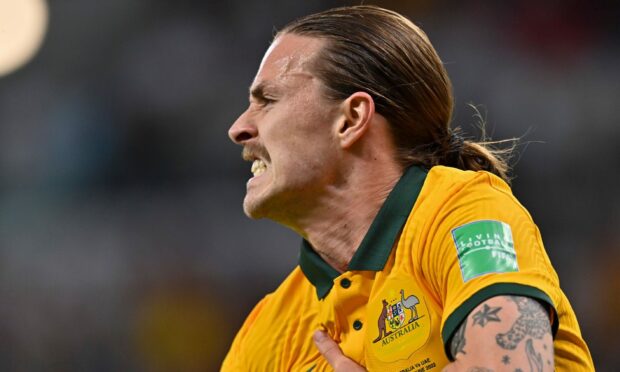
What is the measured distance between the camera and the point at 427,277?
1770 mm

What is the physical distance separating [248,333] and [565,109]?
322 cm

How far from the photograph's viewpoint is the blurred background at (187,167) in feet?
15.9

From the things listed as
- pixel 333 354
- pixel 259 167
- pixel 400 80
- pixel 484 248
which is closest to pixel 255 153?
pixel 259 167

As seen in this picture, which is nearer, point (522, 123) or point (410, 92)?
point (410, 92)

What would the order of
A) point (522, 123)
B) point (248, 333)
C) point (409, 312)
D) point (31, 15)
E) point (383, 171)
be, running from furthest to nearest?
point (31, 15) < point (522, 123) < point (248, 333) < point (383, 171) < point (409, 312)

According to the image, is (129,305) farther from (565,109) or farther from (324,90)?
(324,90)

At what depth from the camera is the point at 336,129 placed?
2090 mm

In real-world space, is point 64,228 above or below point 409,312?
below

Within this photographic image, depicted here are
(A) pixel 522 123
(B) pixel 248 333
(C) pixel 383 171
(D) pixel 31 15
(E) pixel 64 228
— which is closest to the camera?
(C) pixel 383 171

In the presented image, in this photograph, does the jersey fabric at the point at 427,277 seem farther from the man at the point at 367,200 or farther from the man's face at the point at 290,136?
the man's face at the point at 290,136

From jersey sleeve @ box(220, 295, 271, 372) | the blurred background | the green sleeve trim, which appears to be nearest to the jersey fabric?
the green sleeve trim

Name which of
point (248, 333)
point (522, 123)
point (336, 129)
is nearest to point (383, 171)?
point (336, 129)

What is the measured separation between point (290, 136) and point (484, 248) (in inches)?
23.8

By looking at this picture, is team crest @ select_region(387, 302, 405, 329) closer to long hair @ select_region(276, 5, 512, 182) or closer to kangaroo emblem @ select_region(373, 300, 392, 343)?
kangaroo emblem @ select_region(373, 300, 392, 343)
